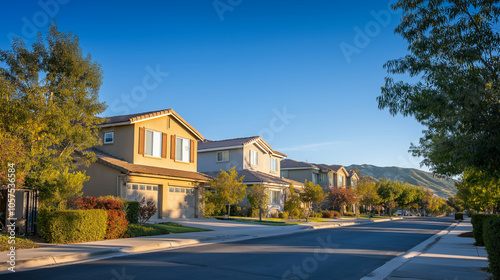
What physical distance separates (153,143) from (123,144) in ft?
7.03

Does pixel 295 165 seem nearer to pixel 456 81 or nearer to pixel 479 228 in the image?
pixel 479 228

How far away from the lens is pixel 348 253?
14.0 m

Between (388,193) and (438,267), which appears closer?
(438,267)

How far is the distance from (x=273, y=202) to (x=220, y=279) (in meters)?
33.5

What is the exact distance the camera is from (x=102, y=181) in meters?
25.4

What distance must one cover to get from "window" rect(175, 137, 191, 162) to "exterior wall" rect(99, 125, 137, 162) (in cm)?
438

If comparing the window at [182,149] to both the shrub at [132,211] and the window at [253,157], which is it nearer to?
the shrub at [132,211]

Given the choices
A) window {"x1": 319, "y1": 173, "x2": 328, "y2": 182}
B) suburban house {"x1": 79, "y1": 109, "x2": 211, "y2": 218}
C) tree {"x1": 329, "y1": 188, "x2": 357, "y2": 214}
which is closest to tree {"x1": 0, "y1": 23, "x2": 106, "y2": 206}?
suburban house {"x1": 79, "y1": 109, "x2": 211, "y2": 218}

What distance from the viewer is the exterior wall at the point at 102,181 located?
81.8 feet

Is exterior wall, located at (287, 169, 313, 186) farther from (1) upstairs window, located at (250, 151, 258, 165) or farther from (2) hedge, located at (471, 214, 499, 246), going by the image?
(2) hedge, located at (471, 214, 499, 246)

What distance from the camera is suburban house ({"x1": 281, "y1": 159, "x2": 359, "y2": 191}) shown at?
58.5m

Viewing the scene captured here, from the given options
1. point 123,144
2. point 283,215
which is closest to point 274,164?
point 283,215

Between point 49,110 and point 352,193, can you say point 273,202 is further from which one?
point 49,110

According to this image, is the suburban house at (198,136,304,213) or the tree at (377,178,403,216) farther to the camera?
the tree at (377,178,403,216)
